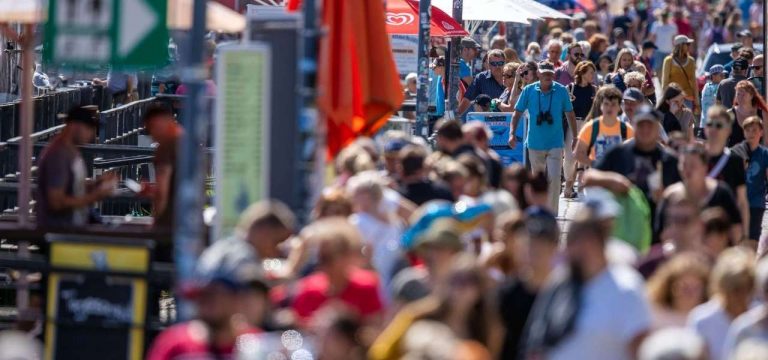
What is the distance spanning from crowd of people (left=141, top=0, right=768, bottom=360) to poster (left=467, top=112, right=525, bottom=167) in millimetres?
6060

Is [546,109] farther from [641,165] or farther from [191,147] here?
[191,147]

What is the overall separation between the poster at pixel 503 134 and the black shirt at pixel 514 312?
1221 centimetres

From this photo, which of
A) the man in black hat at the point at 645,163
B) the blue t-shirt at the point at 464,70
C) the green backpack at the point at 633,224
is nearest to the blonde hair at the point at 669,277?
the green backpack at the point at 633,224

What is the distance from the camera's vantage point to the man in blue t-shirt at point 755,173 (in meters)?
14.1

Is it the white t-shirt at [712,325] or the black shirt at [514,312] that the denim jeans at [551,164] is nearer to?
the black shirt at [514,312]

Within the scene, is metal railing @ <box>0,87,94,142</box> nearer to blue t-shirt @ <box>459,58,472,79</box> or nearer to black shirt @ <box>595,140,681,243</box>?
blue t-shirt @ <box>459,58,472,79</box>

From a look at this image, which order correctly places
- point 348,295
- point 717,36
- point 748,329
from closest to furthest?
point 748,329
point 348,295
point 717,36

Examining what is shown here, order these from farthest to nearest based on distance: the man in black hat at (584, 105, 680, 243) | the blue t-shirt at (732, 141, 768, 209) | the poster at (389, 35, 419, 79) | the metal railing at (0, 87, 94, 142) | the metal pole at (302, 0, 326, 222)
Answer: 1. the poster at (389, 35, 419, 79)
2. the metal railing at (0, 87, 94, 142)
3. the blue t-shirt at (732, 141, 768, 209)
4. the man in black hat at (584, 105, 680, 243)
5. the metal pole at (302, 0, 326, 222)

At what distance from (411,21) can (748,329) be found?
14.3 m

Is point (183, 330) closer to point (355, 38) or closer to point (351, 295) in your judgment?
point (351, 295)

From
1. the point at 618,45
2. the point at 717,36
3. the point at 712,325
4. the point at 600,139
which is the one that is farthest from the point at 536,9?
the point at 712,325

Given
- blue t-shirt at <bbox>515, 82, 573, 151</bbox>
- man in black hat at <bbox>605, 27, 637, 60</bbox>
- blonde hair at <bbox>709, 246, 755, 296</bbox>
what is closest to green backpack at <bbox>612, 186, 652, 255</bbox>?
blonde hair at <bbox>709, 246, 755, 296</bbox>

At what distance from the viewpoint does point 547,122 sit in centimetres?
1928

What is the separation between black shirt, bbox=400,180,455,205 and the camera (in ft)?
37.0
